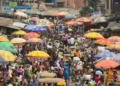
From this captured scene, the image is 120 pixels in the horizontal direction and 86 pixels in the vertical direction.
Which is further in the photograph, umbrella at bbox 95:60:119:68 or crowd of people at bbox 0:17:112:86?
crowd of people at bbox 0:17:112:86

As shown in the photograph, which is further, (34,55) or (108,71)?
(34,55)

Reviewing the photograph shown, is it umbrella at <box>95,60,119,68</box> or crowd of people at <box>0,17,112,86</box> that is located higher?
umbrella at <box>95,60,119,68</box>

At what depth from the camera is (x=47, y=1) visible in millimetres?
58906

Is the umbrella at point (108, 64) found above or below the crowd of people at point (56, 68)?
above

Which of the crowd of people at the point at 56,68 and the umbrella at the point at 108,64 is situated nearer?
the umbrella at the point at 108,64

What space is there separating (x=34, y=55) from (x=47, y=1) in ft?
136

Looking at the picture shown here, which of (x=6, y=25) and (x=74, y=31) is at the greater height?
(x=6, y=25)

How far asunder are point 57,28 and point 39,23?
3.18 m

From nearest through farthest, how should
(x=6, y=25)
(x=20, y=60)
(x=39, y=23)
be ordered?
(x=20, y=60)
(x=6, y=25)
(x=39, y=23)

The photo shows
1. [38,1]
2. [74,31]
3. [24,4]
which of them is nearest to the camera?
[74,31]

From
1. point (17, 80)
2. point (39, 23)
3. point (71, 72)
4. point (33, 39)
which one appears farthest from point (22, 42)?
point (39, 23)

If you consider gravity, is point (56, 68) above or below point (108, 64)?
below

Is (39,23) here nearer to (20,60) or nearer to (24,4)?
(20,60)

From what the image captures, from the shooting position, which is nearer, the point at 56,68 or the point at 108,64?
the point at 108,64
